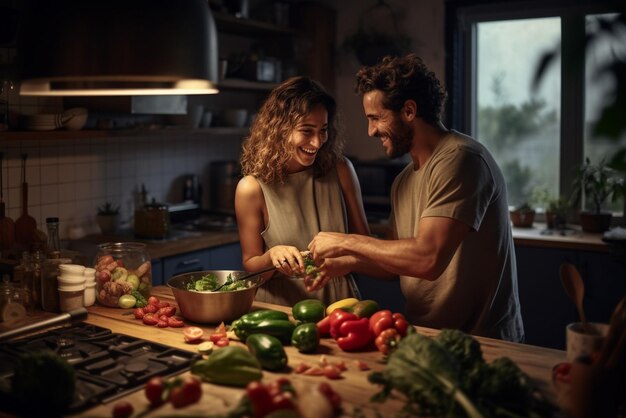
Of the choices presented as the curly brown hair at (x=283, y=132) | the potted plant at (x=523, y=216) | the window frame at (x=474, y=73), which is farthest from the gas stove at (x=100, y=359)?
the window frame at (x=474, y=73)

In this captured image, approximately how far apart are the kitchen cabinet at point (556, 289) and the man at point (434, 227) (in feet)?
5.43

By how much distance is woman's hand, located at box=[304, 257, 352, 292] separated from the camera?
2.34m

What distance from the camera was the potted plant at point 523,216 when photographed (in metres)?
4.39

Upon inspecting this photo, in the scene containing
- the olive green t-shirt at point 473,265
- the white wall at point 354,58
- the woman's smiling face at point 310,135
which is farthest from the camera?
the white wall at point 354,58

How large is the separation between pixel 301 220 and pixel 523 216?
2214mm

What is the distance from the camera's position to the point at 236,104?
5129mm

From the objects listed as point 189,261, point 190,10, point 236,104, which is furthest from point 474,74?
point 190,10

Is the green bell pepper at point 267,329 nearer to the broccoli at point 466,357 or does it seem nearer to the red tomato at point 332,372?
the red tomato at point 332,372

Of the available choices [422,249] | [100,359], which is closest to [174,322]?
[100,359]

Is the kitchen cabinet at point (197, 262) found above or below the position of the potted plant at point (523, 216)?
below

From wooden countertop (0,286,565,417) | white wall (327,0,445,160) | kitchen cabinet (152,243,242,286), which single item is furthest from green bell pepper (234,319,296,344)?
white wall (327,0,445,160)

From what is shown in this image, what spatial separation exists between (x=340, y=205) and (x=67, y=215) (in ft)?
6.55

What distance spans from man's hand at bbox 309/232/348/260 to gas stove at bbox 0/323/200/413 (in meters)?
0.63

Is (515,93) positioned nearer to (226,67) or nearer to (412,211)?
(226,67)
